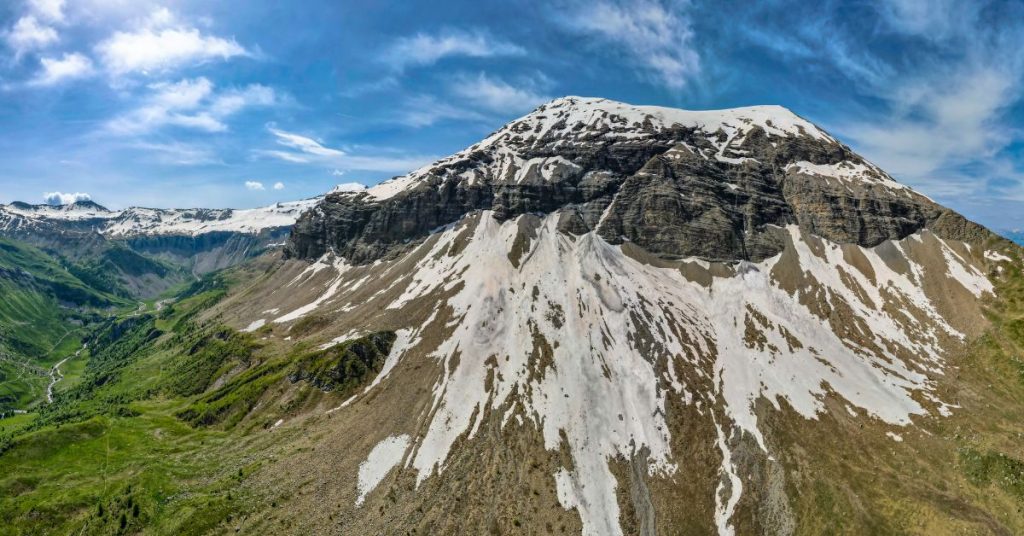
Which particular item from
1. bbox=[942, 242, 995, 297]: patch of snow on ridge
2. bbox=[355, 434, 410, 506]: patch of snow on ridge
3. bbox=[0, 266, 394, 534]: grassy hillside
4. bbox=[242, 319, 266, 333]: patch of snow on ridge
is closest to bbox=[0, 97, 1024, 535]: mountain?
bbox=[355, 434, 410, 506]: patch of snow on ridge

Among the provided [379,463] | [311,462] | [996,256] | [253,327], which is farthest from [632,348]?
[253,327]

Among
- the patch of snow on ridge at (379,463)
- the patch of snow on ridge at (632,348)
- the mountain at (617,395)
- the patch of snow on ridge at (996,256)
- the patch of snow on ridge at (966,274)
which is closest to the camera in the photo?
the mountain at (617,395)

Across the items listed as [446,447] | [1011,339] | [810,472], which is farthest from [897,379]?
[446,447]

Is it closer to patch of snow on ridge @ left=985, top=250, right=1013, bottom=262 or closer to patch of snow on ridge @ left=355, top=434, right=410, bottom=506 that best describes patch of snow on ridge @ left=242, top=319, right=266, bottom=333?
patch of snow on ridge @ left=355, top=434, right=410, bottom=506

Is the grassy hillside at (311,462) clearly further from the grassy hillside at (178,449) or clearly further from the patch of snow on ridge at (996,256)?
the patch of snow on ridge at (996,256)

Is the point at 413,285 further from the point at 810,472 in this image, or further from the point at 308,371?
the point at 810,472

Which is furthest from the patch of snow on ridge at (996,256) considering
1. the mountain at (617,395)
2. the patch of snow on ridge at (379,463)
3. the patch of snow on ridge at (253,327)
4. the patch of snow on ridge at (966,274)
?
the patch of snow on ridge at (253,327)
